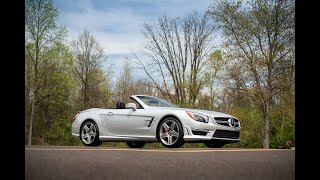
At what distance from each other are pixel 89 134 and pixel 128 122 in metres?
0.52

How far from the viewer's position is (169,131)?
14.2 ft

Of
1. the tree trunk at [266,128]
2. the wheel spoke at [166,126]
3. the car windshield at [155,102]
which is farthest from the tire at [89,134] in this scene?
the tree trunk at [266,128]

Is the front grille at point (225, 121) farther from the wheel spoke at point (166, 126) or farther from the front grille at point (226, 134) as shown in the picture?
the wheel spoke at point (166, 126)

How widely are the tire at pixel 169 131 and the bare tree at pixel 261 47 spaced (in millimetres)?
1094

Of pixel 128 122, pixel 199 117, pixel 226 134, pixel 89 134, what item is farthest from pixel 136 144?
pixel 226 134

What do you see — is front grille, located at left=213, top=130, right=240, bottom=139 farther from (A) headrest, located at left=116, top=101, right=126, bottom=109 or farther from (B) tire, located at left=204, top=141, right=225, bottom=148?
(A) headrest, located at left=116, top=101, right=126, bottom=109

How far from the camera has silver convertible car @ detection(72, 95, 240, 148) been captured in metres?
4.06

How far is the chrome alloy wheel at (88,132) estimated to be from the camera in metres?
4.52

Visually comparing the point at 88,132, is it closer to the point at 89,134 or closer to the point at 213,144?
the point at 89,134
